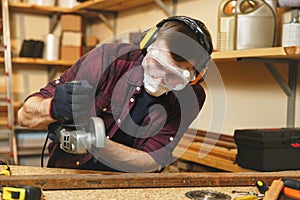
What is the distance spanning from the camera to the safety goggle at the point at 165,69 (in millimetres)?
1132

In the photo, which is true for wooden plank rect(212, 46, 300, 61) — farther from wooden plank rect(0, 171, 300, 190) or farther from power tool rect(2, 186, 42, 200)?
power tool rect(2, 186, 42, 200)

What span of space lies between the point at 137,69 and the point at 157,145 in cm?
23

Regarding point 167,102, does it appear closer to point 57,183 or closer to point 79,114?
point 79,114

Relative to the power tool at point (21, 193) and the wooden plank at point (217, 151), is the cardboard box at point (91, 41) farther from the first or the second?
the power tool at point (21, 193)

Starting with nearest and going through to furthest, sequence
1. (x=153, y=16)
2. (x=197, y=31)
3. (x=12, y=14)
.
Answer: (x=197, y=31) → (x=153, y=16) → (x=12, y=14)

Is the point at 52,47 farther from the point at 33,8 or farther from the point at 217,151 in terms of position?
the point at 217,151

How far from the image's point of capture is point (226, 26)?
198cm

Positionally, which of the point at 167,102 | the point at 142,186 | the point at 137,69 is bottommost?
the point at 142,186

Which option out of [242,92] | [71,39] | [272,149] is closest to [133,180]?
[272,149]

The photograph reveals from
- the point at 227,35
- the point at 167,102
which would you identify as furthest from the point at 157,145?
the point at 227,35

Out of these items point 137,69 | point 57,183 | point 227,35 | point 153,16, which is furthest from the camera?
point 153,16

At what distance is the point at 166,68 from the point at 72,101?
272 millimetres

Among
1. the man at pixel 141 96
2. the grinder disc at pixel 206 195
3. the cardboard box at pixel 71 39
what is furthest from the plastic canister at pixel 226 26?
the cardboard box at pixel 71 39

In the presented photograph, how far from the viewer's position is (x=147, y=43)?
46.2 inches
